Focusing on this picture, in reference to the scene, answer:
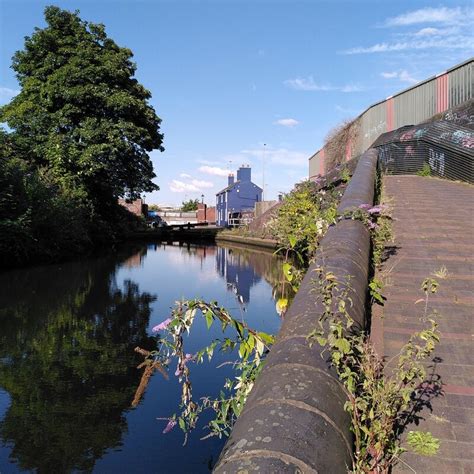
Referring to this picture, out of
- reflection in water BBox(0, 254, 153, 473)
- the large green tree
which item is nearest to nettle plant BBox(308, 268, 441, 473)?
reflection in water BBox(0, 254, 153, 473)

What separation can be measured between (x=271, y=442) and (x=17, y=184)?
1810 centimetres

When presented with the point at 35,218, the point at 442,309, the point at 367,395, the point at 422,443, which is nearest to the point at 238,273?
the point at 35,218

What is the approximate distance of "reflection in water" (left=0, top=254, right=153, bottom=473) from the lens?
459cm

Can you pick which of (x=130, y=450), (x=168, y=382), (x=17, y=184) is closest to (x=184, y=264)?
(x=17, y=184)

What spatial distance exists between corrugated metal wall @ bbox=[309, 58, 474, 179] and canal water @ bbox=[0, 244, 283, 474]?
26.2ft

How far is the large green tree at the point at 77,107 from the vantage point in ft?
74.5

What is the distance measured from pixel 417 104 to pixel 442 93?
183cm

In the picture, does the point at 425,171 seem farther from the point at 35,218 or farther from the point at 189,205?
the point at 189,205

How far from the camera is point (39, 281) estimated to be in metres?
14.0

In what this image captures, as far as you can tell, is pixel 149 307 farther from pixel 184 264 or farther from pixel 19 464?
pixel 184 264

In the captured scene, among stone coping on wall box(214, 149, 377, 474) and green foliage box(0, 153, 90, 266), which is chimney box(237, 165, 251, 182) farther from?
stone coping on wall box(214, 149, 377, 474)

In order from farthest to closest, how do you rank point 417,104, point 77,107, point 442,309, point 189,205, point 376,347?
point 189,205 < point 77,107 < point 417,104 < point 442,309 < point 376,347

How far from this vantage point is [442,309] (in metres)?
3.81

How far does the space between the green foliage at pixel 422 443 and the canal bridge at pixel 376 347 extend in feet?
0.20
